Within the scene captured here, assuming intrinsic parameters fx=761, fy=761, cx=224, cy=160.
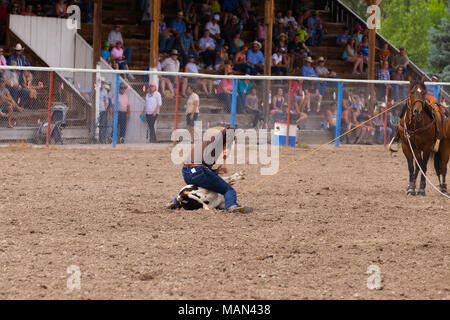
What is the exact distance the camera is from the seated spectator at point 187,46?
79.2ft

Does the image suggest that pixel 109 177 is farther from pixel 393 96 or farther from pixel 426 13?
pixel 426 13

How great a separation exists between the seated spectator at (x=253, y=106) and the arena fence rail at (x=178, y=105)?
0.09 feet

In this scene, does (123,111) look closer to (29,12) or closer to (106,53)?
(106,53)

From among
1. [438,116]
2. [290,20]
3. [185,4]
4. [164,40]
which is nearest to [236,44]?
[185,4]

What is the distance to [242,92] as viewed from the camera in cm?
2114

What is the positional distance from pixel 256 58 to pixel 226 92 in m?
4.81

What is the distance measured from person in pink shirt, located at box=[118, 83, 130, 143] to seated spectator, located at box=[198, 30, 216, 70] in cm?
550

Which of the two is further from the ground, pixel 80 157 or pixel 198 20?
pixel 198 20

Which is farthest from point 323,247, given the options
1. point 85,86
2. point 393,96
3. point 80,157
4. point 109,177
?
point 393,96

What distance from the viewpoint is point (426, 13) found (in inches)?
2068

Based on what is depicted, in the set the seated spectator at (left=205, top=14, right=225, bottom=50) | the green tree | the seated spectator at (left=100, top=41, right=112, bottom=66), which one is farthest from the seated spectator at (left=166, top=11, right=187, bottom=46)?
the green tree

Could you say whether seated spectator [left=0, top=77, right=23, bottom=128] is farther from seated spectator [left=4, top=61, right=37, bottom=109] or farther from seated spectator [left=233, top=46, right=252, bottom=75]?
seated spectator [left=233, top=46, right=252, bottom=75]

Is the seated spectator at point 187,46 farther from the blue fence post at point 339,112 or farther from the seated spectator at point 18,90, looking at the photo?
the seated spectator at point 18,90

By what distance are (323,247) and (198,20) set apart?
1888cm
